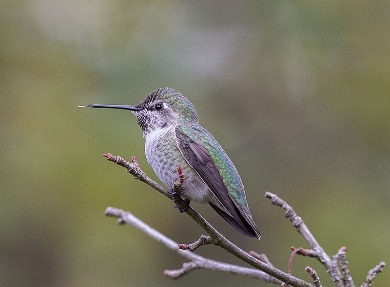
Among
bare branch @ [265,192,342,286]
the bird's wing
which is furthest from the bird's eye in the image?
bare branch @ [265,192,342,286]

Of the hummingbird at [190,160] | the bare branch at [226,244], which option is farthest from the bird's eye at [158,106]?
the bare branch at [226,244]

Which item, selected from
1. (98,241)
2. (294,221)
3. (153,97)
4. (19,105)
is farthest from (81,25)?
(294,221)

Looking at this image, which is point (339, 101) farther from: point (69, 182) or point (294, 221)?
point (294, 221)

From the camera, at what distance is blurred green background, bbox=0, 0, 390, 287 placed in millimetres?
5418

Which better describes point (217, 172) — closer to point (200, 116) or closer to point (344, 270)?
point (344, 270)

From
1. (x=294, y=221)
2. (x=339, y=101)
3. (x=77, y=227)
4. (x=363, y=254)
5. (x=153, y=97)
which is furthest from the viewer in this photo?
(x=339, y=101)

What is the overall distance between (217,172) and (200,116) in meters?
2.63

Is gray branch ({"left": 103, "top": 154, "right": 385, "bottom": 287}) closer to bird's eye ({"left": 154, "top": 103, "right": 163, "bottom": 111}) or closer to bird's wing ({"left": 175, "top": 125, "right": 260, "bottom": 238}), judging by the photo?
bird's wing ({"left": 175, "top": 125, "right": 260, "bottom": 238})

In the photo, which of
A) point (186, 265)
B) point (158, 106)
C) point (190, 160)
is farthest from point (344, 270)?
point (158, 106)

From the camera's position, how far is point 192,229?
19.0ft

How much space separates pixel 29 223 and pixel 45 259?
1.27 ft

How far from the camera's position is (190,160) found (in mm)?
3352

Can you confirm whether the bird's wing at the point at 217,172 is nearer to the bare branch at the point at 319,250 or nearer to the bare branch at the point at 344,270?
the bare branch at the point at 319,250

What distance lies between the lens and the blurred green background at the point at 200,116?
5418mm
